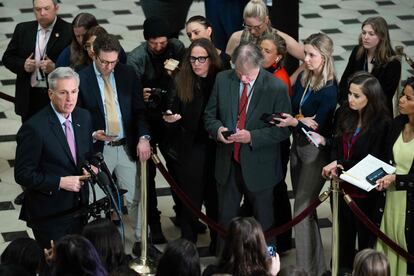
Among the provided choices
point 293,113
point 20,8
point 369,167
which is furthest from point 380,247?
point 20,8

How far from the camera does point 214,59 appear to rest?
912cm

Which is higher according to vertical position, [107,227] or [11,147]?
[107,227]

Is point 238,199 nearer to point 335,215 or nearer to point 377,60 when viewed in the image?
point 335,215

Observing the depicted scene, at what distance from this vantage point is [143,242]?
9.33 metres

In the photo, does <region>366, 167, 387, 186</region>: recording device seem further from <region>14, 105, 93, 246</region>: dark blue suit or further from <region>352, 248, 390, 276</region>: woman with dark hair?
<region>14, 105, 93, 246</region>: dark blue suit

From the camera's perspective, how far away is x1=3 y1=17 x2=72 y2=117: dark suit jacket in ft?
34.0

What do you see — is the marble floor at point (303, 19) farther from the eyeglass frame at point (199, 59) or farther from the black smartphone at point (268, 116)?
the black smartphone at point (268, 116)

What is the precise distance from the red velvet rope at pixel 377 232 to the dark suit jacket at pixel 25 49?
11.3ft

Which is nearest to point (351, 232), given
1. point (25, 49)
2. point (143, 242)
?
point (143, 242)

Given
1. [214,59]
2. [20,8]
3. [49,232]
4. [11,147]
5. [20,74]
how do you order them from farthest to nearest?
[20,8], [11,147], [20,74], [214,59], [49,232]

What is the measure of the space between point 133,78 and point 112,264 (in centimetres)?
242

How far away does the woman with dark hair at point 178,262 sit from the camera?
21.9 feet

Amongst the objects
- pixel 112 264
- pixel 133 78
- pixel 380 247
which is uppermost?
pixel 133 78

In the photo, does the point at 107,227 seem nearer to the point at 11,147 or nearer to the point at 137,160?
the point at 137,160
